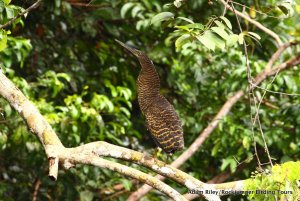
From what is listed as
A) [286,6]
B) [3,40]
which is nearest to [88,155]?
[3,40]

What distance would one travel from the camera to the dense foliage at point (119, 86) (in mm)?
4332

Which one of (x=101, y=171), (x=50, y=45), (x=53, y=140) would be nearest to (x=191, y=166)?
(x=101, y=171)

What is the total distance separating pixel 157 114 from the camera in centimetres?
351

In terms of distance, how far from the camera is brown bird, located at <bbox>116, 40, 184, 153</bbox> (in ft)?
11.2

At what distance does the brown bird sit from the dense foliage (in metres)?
0.60

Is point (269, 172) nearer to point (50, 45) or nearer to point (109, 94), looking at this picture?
point (109, 94)

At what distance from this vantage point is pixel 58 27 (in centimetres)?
516

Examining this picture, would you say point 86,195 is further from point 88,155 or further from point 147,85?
point 88,155

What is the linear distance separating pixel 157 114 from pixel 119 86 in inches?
49.9

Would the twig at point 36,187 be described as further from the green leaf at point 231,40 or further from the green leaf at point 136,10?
the green leaf at point 231,40

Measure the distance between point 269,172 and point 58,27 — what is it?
10.2 ft

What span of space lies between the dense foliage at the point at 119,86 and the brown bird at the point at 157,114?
1.97ft

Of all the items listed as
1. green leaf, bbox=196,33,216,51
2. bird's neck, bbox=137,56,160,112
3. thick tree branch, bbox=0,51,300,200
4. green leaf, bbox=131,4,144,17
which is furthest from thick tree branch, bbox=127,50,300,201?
green leaf, bbox=196,33,216,51

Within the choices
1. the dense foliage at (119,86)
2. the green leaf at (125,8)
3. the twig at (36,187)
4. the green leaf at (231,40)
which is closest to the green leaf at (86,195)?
the dense foliage at (119,86)
